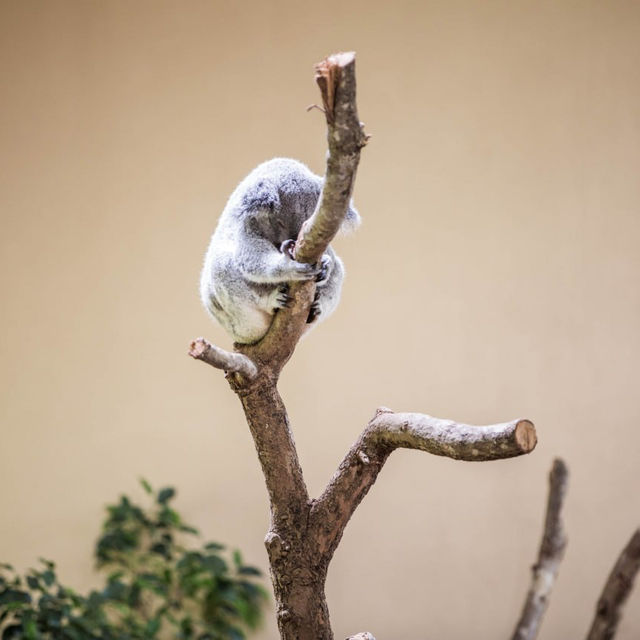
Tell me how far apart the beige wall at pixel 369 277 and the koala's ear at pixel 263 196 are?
10.2 feet

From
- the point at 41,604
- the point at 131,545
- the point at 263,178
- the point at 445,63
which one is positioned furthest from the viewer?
the point at 445,63

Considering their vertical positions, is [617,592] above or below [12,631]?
below

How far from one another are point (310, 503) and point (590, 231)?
4003mm

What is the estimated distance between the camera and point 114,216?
578 cm

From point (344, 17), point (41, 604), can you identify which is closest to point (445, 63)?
point (344, 17)

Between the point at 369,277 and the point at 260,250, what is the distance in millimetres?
3196

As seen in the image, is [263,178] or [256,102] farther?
[256,102]

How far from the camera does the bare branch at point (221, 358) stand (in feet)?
6.39

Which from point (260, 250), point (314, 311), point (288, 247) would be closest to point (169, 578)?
point (314, 311)

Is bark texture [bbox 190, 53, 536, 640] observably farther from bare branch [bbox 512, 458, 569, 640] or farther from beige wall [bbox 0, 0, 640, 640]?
beige wall [bbox 0, 0, 640, 640]

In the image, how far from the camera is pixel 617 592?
9.77 ft

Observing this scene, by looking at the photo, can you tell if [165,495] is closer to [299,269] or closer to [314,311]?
[314,311]

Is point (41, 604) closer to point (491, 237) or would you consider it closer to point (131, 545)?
point (131, 545)

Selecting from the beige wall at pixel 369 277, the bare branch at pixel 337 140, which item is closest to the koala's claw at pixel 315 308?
the bare branch at pixel 337 140
